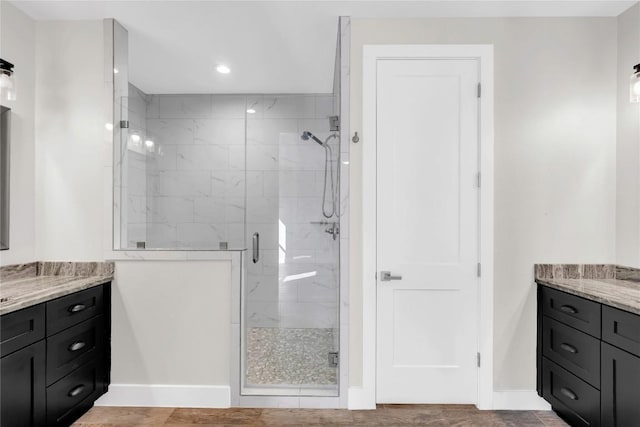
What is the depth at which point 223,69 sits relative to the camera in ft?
10.8

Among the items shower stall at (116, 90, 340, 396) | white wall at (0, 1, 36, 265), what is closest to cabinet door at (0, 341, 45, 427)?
white wall at (0, 1, 36, 265)

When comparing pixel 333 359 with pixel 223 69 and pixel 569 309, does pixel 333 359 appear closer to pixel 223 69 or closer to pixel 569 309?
pixel 569 309

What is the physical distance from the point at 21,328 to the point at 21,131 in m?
1.36

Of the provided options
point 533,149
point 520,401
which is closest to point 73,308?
point 520,401

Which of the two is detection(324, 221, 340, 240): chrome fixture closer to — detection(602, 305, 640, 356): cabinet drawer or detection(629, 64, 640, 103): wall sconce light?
detection(602, 305, 640, 356): cabinet drawer

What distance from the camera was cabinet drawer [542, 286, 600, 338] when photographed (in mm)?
1985

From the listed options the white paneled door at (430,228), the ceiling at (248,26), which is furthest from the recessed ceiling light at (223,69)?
the white paneled door at (430,228)

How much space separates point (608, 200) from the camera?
8.13 ft

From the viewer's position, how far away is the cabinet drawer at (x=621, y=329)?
172 centimetres

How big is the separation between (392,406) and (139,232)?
7.27 ft

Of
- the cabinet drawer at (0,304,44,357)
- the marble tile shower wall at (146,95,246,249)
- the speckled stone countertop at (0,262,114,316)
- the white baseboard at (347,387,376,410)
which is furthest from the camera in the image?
the marble tile shower wall at (146,95,246,249)

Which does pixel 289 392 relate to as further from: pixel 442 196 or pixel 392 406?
pixel 442 196

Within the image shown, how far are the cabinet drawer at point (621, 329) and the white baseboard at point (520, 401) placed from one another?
79 centimetres

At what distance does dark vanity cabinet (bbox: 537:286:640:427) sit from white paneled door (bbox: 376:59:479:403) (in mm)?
425
